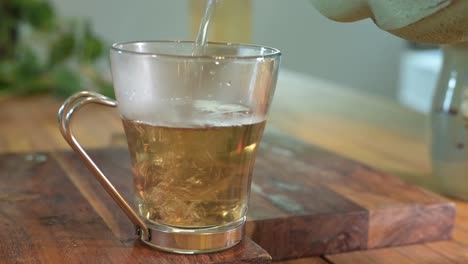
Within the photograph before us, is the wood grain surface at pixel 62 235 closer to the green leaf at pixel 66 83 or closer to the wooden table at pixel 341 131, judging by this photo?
the wooden table at pixel 341 131

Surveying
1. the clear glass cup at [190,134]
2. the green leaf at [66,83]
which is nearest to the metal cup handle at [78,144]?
the clear glass cup at [190,134]

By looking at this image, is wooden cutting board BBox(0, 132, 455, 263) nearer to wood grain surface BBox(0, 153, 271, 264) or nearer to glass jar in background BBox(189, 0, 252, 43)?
wood grain surface BBox(0, 153, 271, 264)

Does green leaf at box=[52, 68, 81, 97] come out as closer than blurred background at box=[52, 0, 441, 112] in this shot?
Yes

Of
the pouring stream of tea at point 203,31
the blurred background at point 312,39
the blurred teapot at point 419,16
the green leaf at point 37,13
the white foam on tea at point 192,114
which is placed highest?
the blurred teapot at point 419,16

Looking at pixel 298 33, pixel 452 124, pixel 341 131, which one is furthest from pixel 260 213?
pixel 298 33

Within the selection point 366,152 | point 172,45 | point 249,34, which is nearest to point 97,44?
point 249,34

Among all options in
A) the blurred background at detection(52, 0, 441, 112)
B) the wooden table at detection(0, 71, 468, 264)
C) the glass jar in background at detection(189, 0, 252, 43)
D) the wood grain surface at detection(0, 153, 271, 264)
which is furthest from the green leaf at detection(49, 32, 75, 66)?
the blurred background at detection(52, 0, 441, 112)

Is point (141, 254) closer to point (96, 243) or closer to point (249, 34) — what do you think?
point (96, 243)
